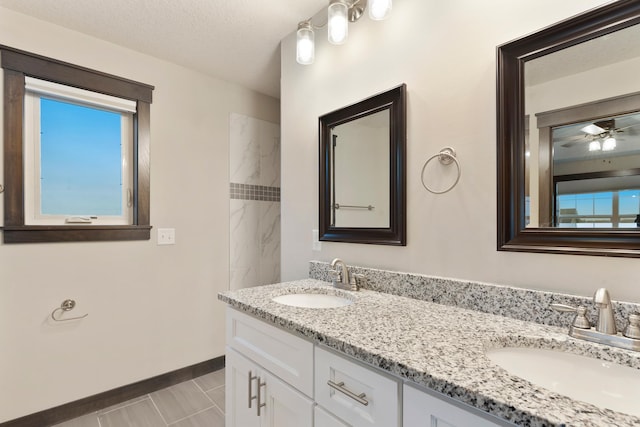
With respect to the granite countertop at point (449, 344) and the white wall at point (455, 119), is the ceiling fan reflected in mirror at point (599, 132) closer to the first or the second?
the white wall at point (455, 119)

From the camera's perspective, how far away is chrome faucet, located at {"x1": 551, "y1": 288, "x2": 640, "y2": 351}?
29.5 inches

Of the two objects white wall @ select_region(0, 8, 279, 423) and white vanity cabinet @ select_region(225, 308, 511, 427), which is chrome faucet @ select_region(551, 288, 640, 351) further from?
white wall @ select_region(0, 8, 279, 423)

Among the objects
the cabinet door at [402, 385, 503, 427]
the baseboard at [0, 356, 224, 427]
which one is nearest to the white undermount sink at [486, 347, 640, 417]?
the cabinet door at [402, 385, 503, 427]

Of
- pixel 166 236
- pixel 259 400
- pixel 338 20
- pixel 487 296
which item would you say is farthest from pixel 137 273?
pixel 487 296

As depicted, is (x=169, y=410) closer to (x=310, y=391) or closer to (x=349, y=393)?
(x=310, y=391)

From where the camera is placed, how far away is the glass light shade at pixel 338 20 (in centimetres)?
137

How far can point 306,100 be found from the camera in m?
1.86

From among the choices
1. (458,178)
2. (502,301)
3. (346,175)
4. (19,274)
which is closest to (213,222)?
(19,274)

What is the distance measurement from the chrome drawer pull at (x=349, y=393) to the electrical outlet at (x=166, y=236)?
176 centimetres

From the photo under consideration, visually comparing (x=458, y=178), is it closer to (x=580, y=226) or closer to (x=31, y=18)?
(x=580, y=226)

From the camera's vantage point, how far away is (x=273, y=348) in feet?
3.58

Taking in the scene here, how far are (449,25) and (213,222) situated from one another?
1.99 m

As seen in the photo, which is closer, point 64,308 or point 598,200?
point 598,200

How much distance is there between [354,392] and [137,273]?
6.00ft
